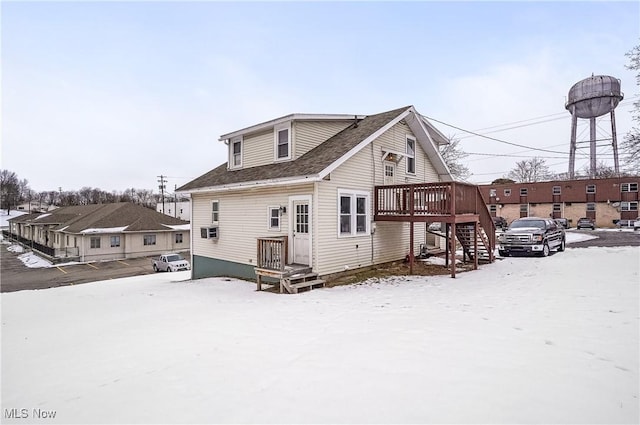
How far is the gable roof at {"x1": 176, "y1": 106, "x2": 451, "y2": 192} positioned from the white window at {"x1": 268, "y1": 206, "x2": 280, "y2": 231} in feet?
3.38

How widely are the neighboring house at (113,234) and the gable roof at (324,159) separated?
67.8 feet

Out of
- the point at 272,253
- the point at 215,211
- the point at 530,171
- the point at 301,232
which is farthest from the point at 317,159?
the point at 530,171

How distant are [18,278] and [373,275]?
28.2 m

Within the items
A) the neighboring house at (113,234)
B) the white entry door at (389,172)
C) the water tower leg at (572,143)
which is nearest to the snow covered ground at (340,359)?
the white entry door at (389,172)

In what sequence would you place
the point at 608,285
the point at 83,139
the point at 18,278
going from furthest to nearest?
the point at 83,139, the point at 18,278, the point at 608,285

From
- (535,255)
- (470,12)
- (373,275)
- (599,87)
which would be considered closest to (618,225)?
(599,87)

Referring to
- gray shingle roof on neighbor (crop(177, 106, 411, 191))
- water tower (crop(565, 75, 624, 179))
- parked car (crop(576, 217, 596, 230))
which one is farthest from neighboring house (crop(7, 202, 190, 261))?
water tower (crop(565, 75, 624, 179))

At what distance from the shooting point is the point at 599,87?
39.9 m

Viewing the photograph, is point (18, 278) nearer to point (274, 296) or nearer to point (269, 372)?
point (274, 296)

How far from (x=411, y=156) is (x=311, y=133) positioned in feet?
15.1

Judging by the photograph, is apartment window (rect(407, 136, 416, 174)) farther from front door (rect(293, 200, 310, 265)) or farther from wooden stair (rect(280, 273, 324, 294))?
wooden stair (rect(280, 273, 324, 294))

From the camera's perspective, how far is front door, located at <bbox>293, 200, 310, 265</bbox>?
10438 mm

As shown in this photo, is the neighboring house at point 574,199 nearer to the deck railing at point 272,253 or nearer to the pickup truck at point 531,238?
the pickup truck at point 531,238

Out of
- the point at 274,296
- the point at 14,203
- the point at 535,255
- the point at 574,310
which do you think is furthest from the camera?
the point at 14,203
